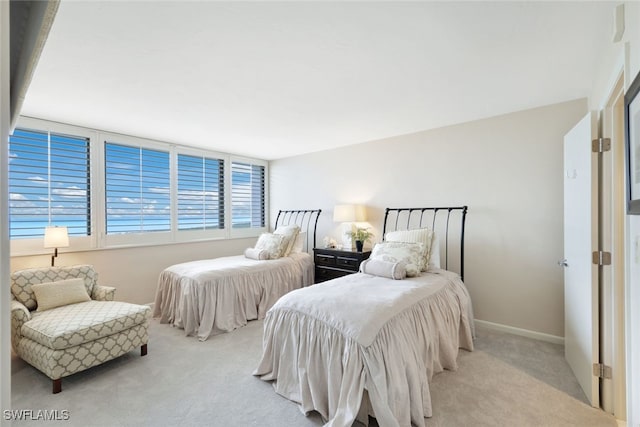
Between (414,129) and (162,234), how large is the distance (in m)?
3.68

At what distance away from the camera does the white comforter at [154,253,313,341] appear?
10.5 ft

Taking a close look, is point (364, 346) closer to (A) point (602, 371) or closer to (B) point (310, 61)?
(A) point (602, 371)

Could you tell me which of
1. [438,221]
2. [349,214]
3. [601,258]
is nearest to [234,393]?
[349,214]

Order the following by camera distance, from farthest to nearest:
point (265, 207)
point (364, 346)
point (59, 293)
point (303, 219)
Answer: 1. point (265, 207)
2. point (303, 219)
3. point (59, 293)
4. point (364, 346)

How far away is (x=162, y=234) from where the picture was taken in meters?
4.18

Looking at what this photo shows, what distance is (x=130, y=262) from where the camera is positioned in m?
3.84

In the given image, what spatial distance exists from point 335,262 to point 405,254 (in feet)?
4.75

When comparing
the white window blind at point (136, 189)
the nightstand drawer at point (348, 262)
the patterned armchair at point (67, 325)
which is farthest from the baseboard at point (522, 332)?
the white window blind at point (136, 189)

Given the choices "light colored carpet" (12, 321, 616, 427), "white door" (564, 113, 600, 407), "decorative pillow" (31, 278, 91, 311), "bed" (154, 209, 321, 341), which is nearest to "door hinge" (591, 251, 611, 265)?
"white door" (564, 113, 600, 407)

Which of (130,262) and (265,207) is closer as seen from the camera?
(130,262)

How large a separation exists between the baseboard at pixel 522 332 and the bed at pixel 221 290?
2343 mm

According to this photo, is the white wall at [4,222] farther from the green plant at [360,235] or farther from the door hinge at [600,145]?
the green plant at [360,235]

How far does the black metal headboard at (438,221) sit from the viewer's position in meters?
3.49

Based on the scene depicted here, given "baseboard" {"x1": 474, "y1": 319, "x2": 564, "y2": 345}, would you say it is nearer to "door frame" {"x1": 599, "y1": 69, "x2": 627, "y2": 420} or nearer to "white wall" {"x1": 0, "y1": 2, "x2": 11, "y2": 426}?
"door frame" {"x1": 599, "y1": 69, "x2": 627, "y2": 420}
